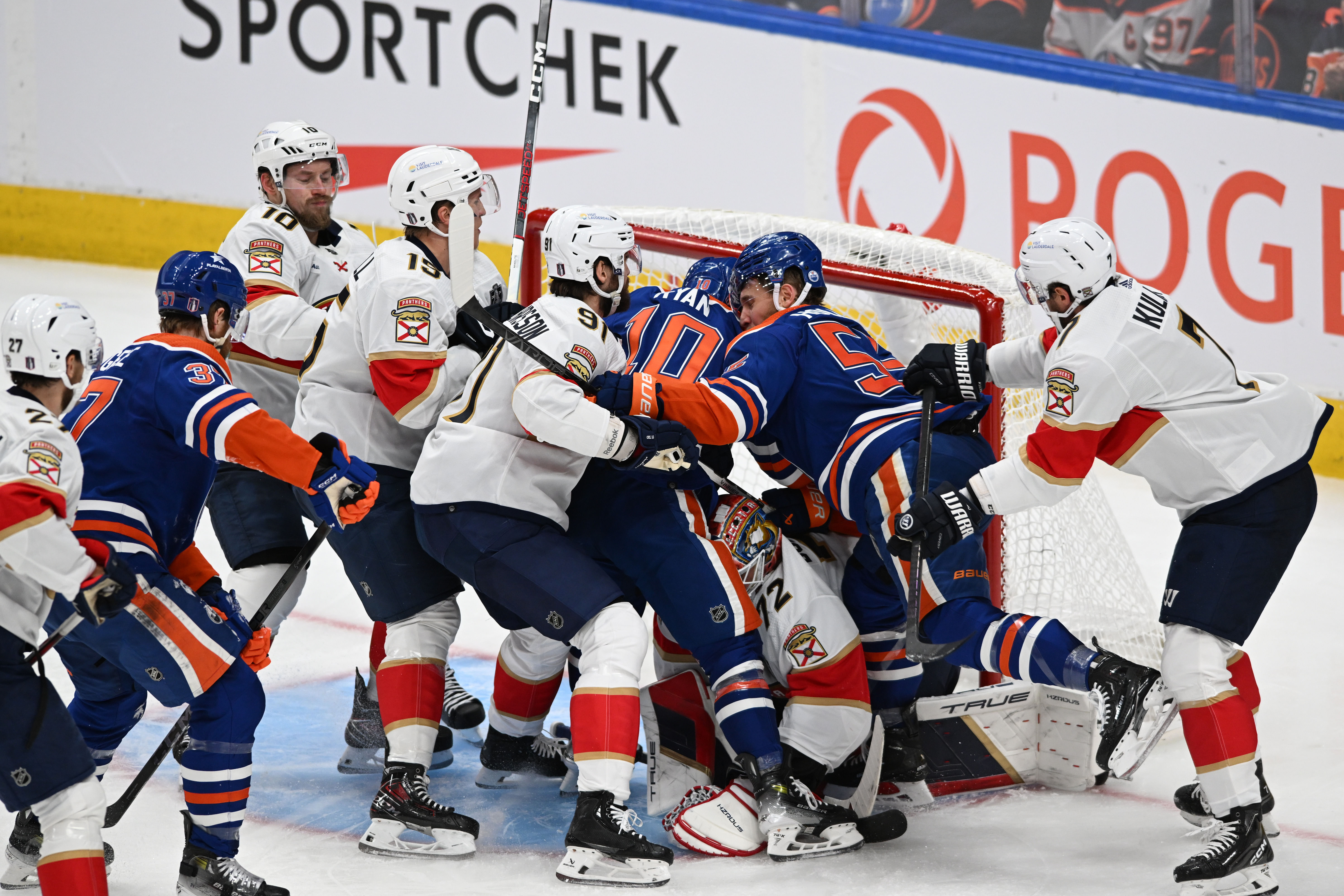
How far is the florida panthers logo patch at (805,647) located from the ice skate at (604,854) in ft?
1.84

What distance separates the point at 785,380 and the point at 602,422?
0.47 metres

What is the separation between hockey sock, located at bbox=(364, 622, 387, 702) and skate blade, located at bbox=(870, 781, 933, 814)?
124 cm

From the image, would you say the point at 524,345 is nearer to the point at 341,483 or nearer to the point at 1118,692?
the point at 341,483

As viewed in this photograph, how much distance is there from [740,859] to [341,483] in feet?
3.80

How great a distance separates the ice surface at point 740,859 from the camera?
3.06 m

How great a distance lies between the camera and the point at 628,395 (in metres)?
3.21

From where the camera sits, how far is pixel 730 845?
126 inches

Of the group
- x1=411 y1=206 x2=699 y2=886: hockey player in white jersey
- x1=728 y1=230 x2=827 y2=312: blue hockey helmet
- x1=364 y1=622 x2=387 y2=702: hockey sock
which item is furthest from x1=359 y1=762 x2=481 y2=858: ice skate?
x1=728 y1=230 x2=827 y2=312: blue hockey helmet

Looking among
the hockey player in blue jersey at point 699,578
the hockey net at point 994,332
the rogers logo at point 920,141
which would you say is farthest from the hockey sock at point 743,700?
the rogers logo at point 920,141

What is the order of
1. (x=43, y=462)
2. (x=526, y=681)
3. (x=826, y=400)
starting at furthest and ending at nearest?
(x=526, y=681) → (x=826, y=400) → (x=43, y=462)

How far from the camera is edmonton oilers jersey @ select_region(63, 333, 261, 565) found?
9.04 ft

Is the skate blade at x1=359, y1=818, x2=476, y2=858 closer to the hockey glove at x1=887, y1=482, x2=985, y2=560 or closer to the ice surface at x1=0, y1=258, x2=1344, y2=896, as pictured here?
the ice surface at x1=0, y1=258, x2=1344, y2=896

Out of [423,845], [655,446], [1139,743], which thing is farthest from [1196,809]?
[423,845]

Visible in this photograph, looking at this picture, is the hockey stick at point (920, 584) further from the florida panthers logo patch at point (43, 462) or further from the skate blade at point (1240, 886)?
the florida panthers logo patch at point (43, 462)
